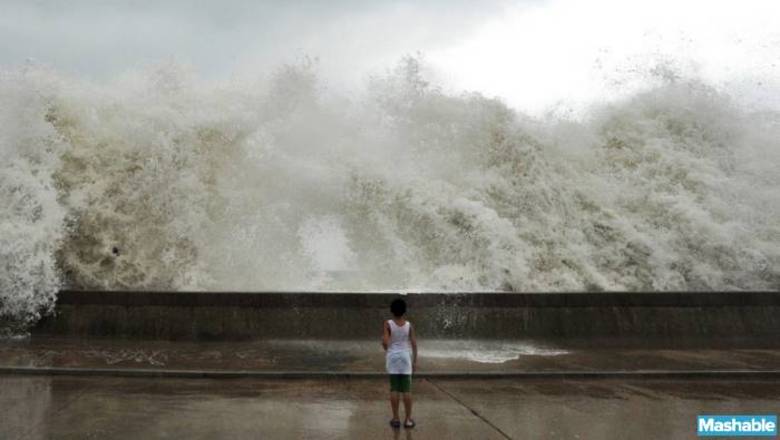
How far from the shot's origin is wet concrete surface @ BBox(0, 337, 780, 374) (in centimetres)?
579

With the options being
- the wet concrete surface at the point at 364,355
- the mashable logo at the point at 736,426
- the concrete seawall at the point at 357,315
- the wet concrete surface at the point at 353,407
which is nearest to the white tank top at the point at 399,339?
the wet concrete surface at the point at 353,407

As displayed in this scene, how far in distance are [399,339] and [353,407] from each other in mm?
796

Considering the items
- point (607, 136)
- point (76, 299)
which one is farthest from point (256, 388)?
point (607, 136)

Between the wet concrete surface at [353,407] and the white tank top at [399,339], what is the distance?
1.72ft

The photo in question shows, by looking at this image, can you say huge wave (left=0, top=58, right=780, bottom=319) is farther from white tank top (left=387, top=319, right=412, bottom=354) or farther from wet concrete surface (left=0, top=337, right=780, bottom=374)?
white tank top (left=387, top=319, right=412, bottom=354)

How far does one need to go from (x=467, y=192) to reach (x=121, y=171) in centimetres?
576

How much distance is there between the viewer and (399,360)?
4.07 metres

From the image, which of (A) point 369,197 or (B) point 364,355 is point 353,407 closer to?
(B) point 364,355

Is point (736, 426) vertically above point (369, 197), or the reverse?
point (369, 197)

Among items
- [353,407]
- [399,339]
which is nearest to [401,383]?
[399,339]

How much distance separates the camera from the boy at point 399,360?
403 cm

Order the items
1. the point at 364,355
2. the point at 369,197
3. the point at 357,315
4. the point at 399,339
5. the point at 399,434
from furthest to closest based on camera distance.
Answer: the point at 369,197 < the point at 357,315 < the point at 364,355 < the point at 399,339 < the point at 399,434

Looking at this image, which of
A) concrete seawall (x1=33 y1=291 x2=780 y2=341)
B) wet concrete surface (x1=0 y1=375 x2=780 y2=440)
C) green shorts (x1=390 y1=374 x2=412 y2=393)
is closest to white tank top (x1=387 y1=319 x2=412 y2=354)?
green shorts (x1=390 y1=374 x2=412 y2=393)

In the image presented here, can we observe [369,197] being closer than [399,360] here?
No
